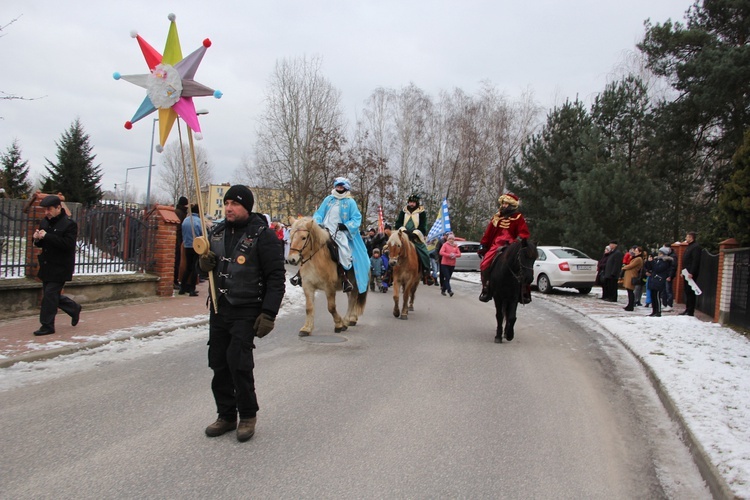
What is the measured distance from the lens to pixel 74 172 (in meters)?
38.4

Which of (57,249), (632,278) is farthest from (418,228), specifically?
(57,249)

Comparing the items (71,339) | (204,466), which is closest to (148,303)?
(71,339)

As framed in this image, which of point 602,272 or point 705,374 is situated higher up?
point 602,272

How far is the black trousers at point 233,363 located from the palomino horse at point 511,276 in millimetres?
5364

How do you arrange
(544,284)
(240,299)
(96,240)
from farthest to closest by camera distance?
1. (544,284)
2. (96,240)
3. (240,299)

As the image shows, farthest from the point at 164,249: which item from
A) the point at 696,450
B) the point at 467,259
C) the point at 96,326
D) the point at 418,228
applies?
the point at 467,259

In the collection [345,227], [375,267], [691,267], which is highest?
[345,227]

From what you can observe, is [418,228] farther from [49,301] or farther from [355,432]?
[355,432]

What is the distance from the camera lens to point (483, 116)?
45875mm

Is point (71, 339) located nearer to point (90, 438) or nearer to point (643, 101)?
point (90, 438)

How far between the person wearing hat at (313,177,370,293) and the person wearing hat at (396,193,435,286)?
3320 mm

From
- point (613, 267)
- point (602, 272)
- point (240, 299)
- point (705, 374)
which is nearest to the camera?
point (240, 299)

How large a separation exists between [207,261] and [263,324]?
0.71 m

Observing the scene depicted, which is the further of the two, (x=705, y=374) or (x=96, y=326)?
(x=96, y=326)
